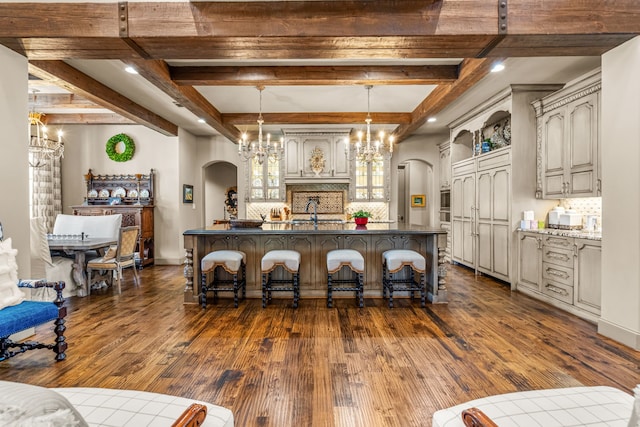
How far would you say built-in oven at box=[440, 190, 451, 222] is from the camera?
289 inches

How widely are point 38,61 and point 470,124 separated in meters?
6.22

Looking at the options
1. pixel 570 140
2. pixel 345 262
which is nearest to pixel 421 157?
pixel 570 140

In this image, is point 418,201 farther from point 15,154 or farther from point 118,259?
point 15,154

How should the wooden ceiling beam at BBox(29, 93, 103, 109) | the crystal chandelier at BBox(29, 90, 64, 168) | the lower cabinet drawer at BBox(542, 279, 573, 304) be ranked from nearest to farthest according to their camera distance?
1. the lower cabinet drawer at BBox(542, 279, 573, 304)
2. the crystal chandelier at BBox(29, 90, 64, 168)
3. the wooden ceiling beam at BBox(29, 93, 103, 109)

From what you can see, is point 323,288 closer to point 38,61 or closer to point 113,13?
point 113,13

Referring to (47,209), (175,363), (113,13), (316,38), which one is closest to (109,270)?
(47,209)

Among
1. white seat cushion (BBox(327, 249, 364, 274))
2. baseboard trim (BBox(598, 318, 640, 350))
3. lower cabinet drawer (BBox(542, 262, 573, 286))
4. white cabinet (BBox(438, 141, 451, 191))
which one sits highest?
white cabinet (BBox(438, 141, 451, 191))

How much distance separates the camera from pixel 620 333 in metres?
2.87

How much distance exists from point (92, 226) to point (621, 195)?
659 centimetres

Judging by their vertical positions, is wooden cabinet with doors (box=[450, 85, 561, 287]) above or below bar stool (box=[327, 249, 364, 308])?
above

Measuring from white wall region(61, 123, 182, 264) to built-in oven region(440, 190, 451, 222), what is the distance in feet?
19.0

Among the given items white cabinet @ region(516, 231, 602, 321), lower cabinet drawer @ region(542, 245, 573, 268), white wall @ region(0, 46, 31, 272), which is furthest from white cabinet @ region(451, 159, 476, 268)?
white wall @ region(0, 46, 31, 272)

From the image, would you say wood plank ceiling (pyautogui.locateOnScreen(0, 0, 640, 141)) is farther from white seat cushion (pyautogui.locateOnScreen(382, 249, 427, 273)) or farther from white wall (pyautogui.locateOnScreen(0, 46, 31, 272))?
white seat cushion (pyautogui.locateOnScreen(382, 249, 427, 273))

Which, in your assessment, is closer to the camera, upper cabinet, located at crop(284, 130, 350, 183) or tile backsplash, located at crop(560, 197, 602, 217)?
tile backsplash, located at crop(560, 197, 602, 217)
